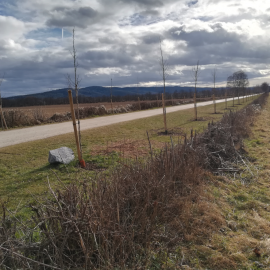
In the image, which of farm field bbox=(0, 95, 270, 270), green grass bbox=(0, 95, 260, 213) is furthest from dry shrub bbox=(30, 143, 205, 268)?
green grass bbox=(0, 95, 260, 213)

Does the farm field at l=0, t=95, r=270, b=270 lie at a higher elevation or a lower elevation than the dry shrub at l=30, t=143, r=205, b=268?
lower

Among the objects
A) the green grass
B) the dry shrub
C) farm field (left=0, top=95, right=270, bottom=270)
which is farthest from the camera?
the green grass

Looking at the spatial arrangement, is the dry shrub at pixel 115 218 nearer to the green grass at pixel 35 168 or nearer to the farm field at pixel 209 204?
the farm field at pixel 209 204

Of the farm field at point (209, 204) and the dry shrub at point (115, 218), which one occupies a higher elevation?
the dry shrub at point (115, 218)

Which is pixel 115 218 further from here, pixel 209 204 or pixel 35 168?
pixel 35 168

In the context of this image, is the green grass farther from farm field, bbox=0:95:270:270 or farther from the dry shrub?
the dry shrub

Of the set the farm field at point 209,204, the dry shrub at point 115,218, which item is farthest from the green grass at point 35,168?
the dry shrub at point 115,218

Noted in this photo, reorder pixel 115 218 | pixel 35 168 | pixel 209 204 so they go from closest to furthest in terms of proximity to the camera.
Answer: pixel 115 218, pixel 209 204, pixel 35 168

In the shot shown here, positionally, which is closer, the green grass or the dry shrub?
the dry shrub

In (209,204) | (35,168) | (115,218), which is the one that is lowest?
(209,204)

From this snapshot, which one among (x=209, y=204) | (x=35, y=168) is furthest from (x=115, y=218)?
(x=35, y=168)

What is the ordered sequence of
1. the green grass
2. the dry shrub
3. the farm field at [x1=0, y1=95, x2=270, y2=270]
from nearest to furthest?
the dry shrub
the farm field at [x1=0, y1=95, x2=270, y2=270]
the green grass

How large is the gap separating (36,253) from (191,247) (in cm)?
190

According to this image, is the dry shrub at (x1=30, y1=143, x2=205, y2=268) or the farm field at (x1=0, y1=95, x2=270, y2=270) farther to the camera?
the farm field at (x1=0, y1=95, x2=270, y2=270)
